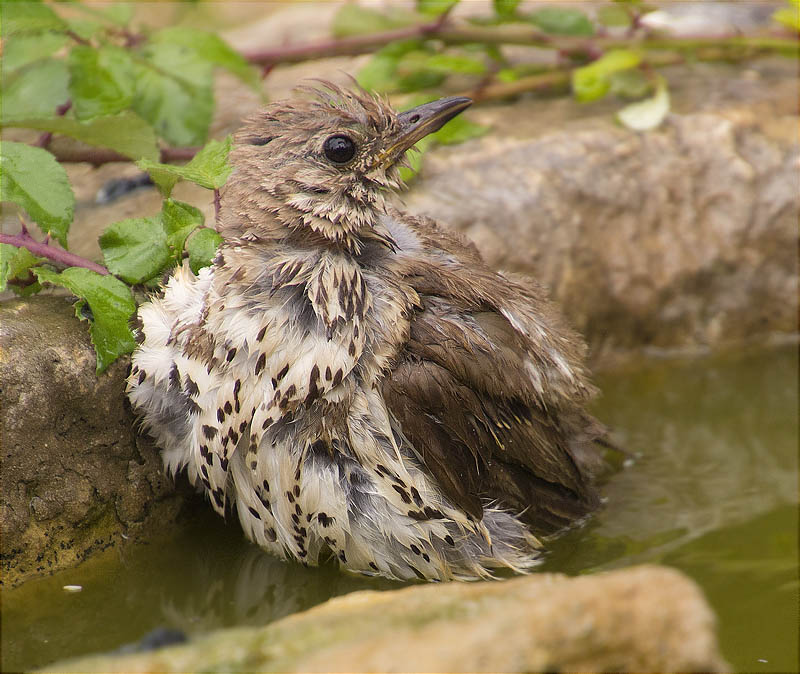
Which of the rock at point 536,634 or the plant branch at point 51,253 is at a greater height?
the plant branch at point 51,253

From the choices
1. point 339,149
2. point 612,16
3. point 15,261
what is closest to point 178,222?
point 15,261

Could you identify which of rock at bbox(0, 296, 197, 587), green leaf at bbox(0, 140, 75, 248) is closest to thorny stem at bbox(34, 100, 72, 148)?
green leaf at bbox(0, 140, 75, 248)

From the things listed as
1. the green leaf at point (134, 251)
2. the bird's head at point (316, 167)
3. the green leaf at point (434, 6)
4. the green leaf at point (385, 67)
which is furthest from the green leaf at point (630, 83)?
the green leaf at point (134, 251)

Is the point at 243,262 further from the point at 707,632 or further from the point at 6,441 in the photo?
the point at 707,632

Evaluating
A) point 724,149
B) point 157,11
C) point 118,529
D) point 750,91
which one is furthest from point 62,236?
point 157,11

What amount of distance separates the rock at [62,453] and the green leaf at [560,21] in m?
3.42

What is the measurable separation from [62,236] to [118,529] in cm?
103

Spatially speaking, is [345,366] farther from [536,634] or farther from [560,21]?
[560,21]

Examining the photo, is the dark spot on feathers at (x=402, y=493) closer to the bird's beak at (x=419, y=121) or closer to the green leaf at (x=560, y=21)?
the bird's beak at (x=419, y=121)

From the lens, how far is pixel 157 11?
30.9ft

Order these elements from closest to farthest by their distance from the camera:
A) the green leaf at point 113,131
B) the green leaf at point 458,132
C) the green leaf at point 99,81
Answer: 1. the green leaf at point 113,131
2. the green leaf at point 99,81
3. the green leaf at point 458,132

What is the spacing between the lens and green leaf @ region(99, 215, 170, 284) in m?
3.30

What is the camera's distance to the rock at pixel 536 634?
1.92 meters

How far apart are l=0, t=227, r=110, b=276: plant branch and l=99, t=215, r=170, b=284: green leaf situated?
56 mm
